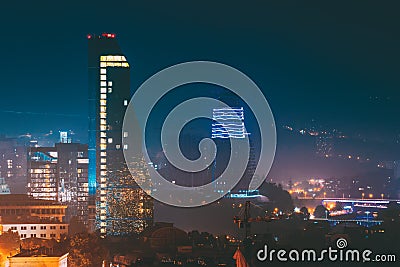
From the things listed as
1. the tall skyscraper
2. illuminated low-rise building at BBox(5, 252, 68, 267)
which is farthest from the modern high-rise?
illuminated low-rise building at BBox(5, 252, 68, 267)

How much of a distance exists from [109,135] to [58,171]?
387 inches

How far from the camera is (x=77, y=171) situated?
2933 cm

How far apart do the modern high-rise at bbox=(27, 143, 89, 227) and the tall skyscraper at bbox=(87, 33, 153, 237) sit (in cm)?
690

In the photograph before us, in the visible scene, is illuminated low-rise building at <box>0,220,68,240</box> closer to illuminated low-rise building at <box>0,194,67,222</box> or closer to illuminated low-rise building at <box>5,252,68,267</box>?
illuminated low-rise building at <box>0,194,67,222</box>

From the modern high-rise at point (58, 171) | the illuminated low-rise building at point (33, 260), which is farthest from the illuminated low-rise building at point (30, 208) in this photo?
the illuminated low-rise building at point (33, 260)

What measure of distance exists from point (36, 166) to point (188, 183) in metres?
8.23

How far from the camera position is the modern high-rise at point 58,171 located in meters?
28.7

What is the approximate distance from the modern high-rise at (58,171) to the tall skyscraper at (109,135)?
6904 mm

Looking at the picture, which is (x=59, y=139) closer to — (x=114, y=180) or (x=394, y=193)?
(x=114, y=180)

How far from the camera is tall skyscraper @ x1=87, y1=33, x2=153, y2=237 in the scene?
2030 centimetres

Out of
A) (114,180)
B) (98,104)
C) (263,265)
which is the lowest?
(263,265)

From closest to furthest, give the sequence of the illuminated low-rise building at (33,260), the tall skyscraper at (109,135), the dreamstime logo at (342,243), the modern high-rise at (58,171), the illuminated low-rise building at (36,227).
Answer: the illuminated low-rise building at (33,260), the dreamstime logo at (342,243), the tall skyscraper at (109,135), the illuminated low-rise building at (36,227), the modern high-rise at (58,171)

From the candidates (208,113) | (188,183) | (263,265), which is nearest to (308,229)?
(263,265)

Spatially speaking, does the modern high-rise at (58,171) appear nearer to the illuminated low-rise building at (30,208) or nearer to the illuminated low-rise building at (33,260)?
the illuminated low-rise building at (30,208)
